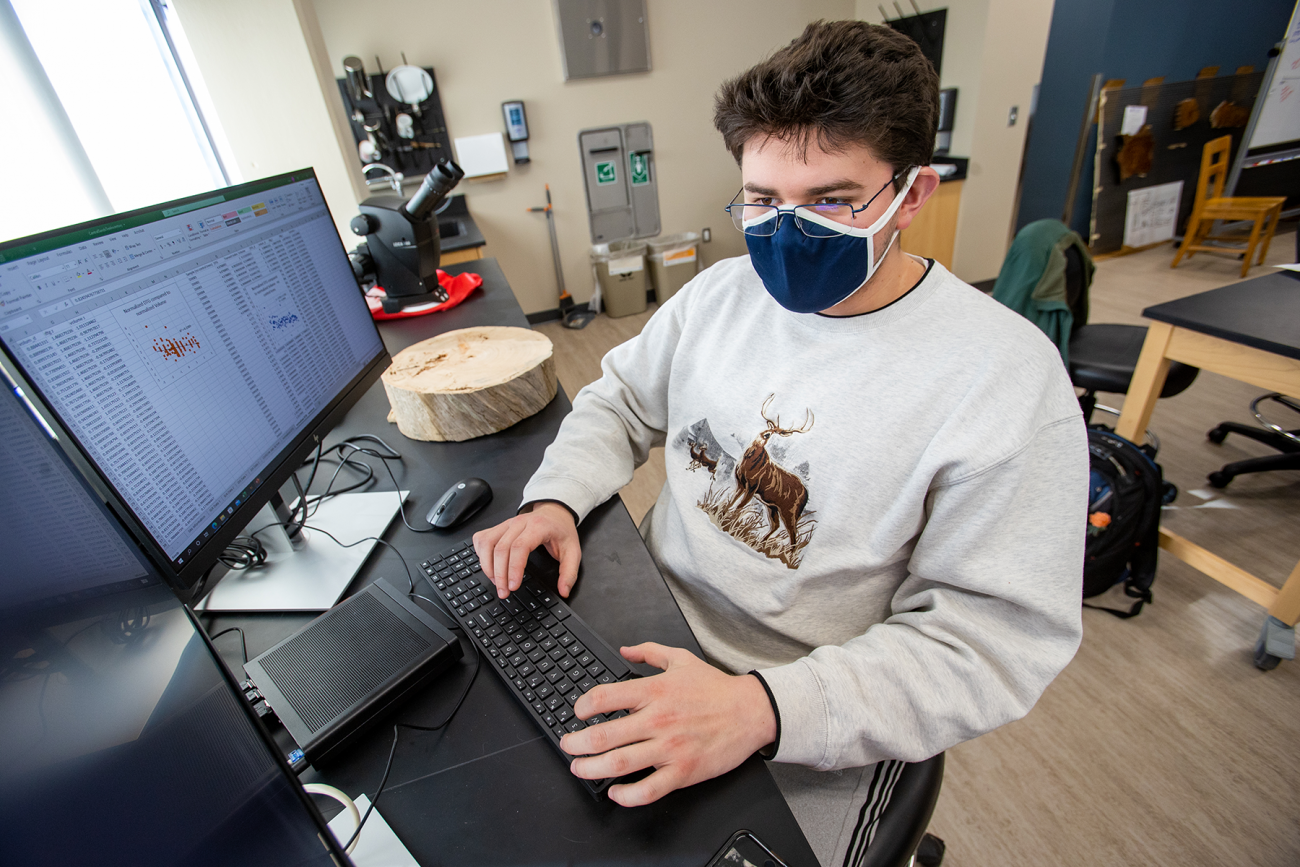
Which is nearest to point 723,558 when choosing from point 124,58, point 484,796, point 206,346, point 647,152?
point 484,796

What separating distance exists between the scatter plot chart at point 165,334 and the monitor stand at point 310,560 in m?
0.26

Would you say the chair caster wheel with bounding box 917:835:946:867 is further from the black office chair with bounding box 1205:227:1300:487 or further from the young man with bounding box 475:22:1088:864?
the black office chair with bounding box 1205:227:1300:487

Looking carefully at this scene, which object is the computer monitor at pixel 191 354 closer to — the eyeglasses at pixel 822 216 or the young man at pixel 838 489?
the young man at pixel 838 489

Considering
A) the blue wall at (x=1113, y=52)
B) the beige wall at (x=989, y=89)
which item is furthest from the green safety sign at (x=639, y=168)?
the blue wall at (x=1113, y=52)

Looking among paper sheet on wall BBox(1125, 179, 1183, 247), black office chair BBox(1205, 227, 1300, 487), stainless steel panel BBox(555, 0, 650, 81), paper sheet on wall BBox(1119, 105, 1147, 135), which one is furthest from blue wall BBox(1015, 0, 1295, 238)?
stainless steel panel BBox(555, 0, 650, 81)

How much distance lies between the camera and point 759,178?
2.64 ft

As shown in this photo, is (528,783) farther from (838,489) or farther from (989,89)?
(989,89)

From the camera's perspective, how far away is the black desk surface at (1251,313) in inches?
53.0

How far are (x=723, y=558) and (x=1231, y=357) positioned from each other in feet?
4.89

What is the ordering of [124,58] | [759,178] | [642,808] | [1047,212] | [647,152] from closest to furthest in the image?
[642,808] < [759,178] < [124,58] < [647,152] < [1047,212]

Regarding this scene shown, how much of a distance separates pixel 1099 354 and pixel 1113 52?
3.40 metres

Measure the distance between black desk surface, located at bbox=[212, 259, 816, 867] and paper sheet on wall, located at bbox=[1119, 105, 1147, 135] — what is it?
526 centimetres

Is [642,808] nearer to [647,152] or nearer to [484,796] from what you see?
[484,796]

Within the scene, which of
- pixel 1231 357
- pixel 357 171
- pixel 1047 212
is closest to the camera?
pixel 1231 357
